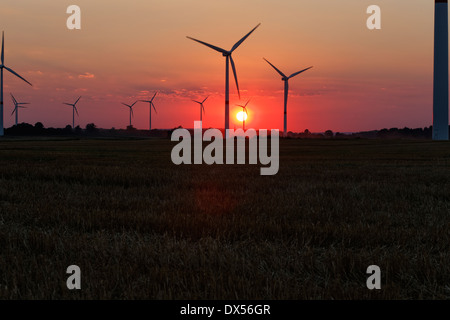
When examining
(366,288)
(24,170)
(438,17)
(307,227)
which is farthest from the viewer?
(438,17)

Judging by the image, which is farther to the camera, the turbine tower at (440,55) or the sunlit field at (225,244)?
the turbine tower at (440,55)

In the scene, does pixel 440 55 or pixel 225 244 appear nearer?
pixel 225 244

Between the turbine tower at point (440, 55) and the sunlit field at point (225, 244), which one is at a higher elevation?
the turbine tower at point (440, 55)

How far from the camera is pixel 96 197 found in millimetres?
10930

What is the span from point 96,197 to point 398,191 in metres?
8.98

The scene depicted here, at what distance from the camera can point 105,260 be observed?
553cm

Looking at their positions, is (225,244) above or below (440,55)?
below

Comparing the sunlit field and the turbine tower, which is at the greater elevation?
the turbine tower

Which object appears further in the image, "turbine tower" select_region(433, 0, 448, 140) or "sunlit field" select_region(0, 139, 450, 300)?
"turbine tower" select_region(433, 0, 448, 140)

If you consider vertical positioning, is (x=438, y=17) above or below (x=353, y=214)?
above

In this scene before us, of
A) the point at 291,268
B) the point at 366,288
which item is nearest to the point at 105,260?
the point at 291,268

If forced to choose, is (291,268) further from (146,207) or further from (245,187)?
(245,187)

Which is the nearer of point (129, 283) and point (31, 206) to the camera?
point (129, 283)

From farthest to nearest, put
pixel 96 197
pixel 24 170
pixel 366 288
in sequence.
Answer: pixel 24 170 → pixel 96 197 → pixel 366 288
